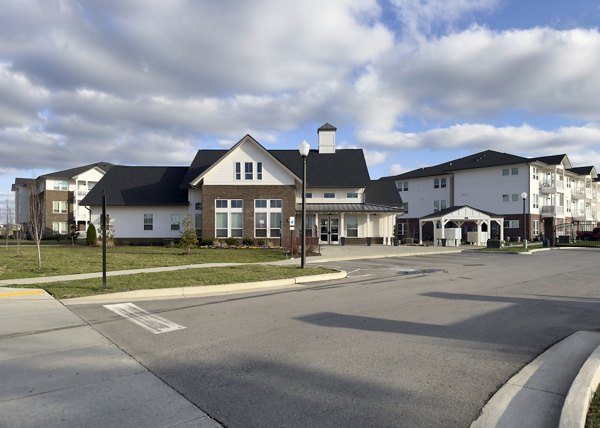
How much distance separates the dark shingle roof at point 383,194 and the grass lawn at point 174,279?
25.6m

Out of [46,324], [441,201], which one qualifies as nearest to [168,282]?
[46,324]

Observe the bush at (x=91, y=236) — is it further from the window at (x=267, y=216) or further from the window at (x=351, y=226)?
the window at (x=351, y=226)

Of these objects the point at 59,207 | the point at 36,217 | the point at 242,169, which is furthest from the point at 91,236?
the point at 59,207

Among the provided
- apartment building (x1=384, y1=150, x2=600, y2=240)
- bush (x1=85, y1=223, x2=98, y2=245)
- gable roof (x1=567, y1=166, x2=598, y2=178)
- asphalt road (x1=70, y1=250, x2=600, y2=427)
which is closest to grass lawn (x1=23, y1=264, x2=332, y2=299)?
asphalt road (x1=70, y1=250, x2=600, y2=427)

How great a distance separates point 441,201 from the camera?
59031 mm

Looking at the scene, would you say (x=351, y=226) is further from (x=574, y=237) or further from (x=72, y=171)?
(x=72, y=171)

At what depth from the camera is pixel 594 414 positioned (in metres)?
4.17

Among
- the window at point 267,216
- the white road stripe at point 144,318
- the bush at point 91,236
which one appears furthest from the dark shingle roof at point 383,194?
the white road stripe at point 144,318

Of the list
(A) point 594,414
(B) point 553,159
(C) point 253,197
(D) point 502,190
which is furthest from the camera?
(B) point 553,159

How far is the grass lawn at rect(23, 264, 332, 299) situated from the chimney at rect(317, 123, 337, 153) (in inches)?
1132

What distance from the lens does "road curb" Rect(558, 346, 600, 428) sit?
393cm

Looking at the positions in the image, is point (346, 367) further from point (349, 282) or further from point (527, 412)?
point (349, 282)

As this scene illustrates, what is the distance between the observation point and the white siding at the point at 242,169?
1350 inches

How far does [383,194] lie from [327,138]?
322 inches
